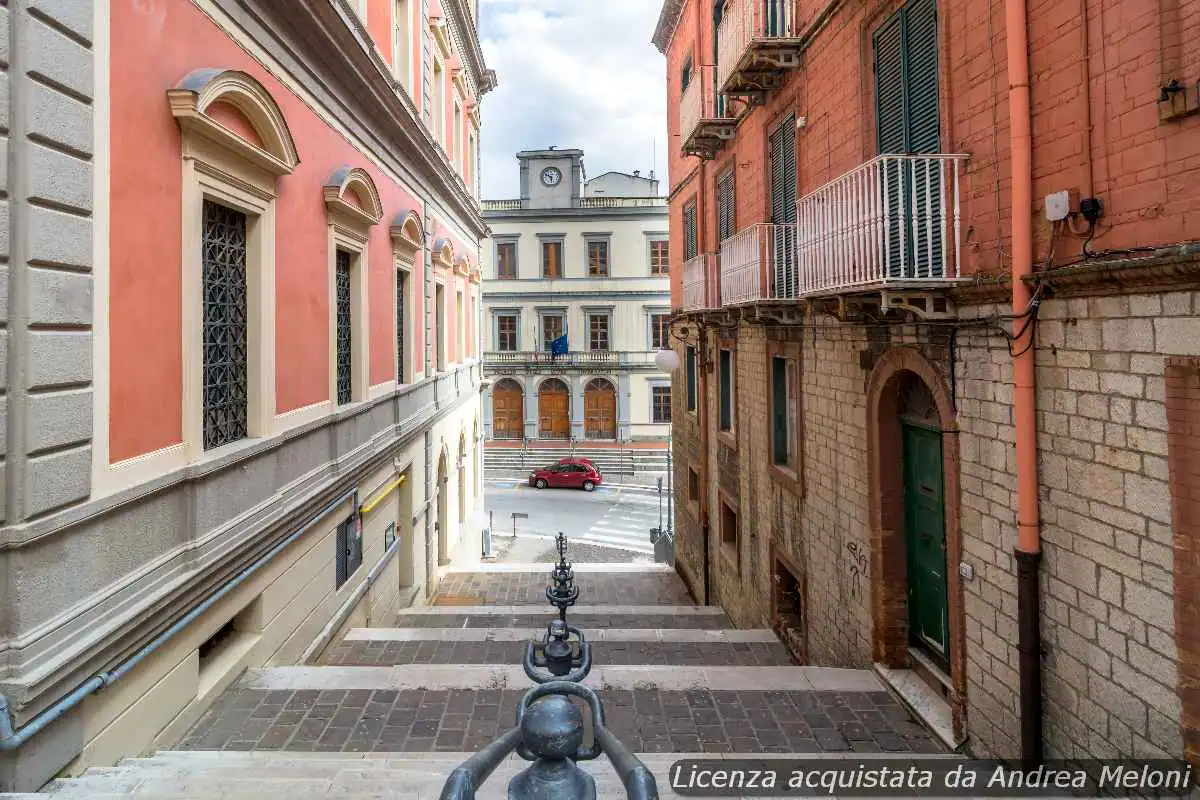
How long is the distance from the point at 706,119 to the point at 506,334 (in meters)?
28.8

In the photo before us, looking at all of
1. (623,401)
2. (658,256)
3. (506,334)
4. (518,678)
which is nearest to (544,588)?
(518,678)

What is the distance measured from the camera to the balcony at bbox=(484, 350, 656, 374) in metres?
39.7

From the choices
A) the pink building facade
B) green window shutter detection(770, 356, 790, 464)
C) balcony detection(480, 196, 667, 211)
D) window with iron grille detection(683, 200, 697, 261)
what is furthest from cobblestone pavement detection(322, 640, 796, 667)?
balcony detection(480, 196, 667, 211)

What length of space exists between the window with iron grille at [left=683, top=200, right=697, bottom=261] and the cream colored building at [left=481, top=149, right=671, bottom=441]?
20.5 meters

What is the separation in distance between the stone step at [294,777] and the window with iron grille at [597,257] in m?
35.9

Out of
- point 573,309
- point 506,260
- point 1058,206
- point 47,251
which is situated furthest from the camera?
point 506,260

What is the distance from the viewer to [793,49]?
9953 mm

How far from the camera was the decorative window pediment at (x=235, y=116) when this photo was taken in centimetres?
571

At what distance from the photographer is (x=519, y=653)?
32.2ft

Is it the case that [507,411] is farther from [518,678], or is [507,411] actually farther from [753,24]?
[518,678]

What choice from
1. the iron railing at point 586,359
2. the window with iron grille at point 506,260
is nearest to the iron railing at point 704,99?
the iron railing at point 586,359

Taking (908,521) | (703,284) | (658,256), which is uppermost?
(658,256)

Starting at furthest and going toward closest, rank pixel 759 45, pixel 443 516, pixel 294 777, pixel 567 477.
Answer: pixel 567 477 < pixel 443 516 < pixel 759 45 < pixel 294 777

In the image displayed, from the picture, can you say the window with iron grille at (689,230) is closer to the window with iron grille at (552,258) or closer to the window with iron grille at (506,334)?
the window with iron grille at (552,258)
